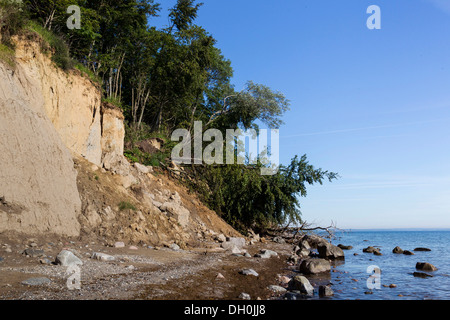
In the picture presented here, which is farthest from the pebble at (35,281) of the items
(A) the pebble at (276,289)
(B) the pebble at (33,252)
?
(A) the pebble at (276,289)

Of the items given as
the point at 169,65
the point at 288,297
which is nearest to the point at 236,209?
the point at 169,65

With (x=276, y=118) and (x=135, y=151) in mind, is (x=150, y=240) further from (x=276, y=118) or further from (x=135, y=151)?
(x=276, y=118)

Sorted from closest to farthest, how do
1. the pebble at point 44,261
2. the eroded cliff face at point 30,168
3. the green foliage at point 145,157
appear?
the pebble at point 44,261 < the eroded cliff face at point 30,168 < the green foliage at point 145,157

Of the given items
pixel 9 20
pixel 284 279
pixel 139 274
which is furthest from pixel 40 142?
pixel 284 279

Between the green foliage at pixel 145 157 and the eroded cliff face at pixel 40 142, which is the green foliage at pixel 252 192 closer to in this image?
the green foliage at pixel 145 157

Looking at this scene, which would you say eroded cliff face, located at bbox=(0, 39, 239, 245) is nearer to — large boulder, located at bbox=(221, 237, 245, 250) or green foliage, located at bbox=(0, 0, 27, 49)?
green foliage, located at bbox=(0, 0, 27, 49)

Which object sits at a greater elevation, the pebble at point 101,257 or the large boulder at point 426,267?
the pebble at point 101,257

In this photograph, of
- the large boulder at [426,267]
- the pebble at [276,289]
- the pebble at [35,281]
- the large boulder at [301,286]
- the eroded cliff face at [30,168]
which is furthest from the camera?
the large boulder at [426,267]

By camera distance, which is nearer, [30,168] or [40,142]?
[30,168]

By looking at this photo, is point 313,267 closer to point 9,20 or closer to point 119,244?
point 119,244

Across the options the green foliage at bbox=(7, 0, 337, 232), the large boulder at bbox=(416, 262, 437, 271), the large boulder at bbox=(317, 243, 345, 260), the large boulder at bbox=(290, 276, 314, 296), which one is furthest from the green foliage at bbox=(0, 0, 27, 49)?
the large boulder at bbox=(416, 262, 437, 271)

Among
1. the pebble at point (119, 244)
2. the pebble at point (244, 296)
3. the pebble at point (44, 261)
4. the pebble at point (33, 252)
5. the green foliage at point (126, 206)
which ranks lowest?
the pebble at point (244, 296)

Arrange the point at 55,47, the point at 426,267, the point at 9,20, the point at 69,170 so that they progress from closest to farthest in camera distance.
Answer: the point at 69,170
the point at 9,20
the point at 55,47
the point at 426,267
